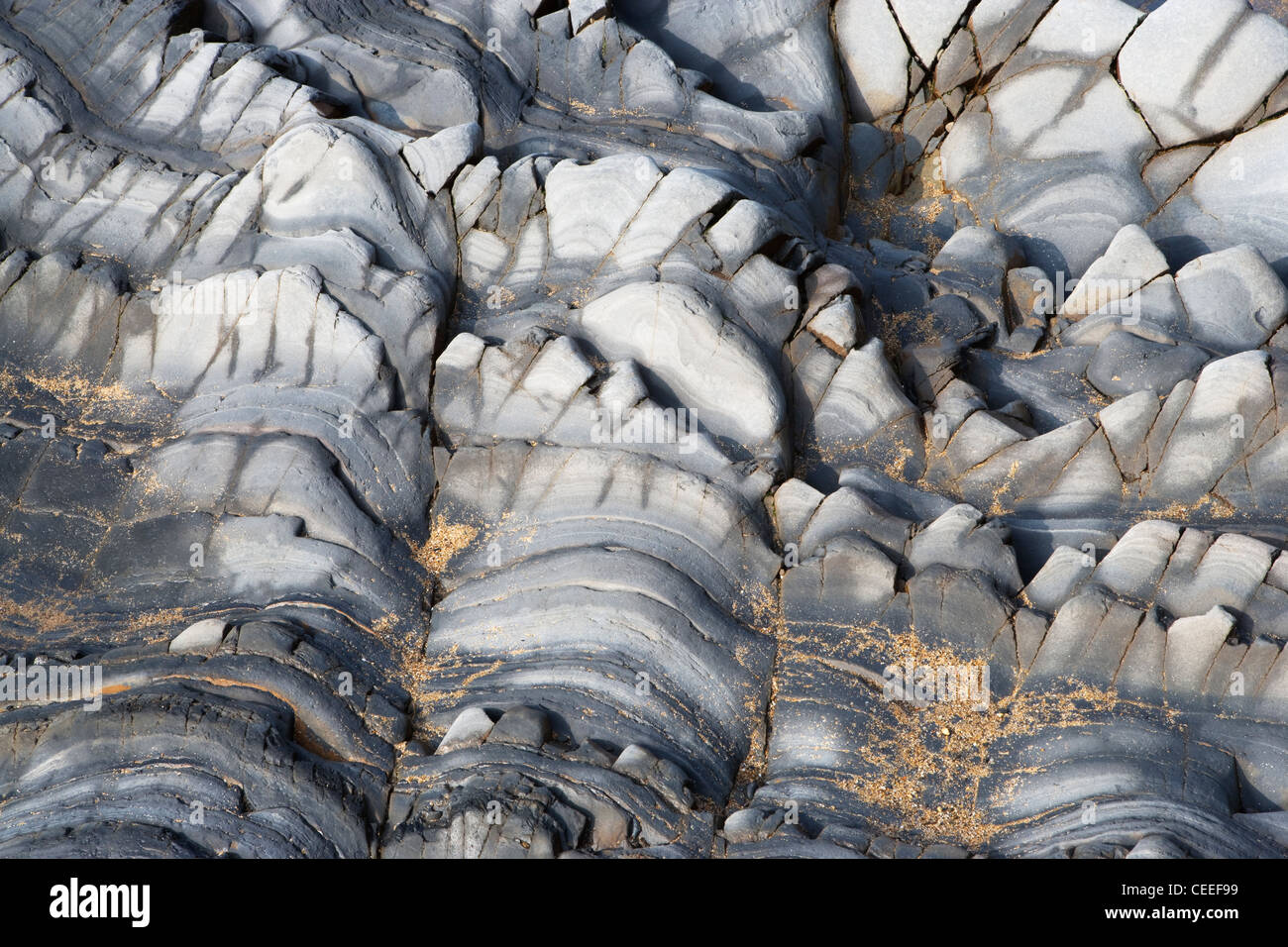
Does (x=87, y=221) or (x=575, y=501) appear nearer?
(x=575, y=501)

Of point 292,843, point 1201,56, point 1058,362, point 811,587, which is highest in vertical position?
point 1201,56

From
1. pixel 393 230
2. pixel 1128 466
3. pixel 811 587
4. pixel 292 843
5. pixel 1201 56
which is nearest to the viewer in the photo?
pixel 292 843

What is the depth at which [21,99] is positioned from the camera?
9.45 meters

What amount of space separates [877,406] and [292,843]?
4.95m

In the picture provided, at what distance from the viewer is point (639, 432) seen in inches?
315

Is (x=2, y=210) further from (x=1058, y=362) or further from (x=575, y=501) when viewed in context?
(x=1058, y=362)

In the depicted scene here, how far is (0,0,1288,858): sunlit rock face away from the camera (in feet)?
21.4

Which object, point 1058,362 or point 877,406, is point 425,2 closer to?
point 877,406

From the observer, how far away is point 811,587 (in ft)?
24.6

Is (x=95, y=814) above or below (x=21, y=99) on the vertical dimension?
below

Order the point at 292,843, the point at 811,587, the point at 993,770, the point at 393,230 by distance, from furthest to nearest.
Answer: the point at 393,230 → the point at 811,587 → the point at 993,770 → the point at 292,843

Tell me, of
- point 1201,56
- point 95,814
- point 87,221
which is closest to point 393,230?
point 87,221

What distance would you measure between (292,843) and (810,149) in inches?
297

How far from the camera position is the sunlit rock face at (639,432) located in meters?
6.53
